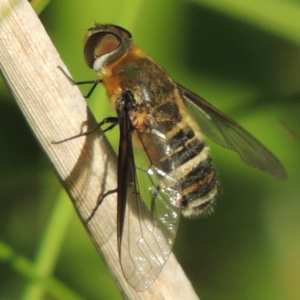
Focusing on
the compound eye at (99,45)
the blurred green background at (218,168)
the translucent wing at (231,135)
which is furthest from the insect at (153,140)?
the blurred green background at (218,168)

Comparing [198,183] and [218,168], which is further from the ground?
[198,183]

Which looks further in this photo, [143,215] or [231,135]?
[231,135]

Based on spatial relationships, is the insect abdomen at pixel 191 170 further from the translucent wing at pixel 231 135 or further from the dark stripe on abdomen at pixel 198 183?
the translucent wing at pixel 231 135

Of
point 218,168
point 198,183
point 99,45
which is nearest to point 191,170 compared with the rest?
point 198,183

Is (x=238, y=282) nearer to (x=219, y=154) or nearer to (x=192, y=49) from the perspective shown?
(x=219, y=154)

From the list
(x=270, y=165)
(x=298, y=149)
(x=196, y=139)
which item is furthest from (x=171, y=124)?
(x=298, y=149)

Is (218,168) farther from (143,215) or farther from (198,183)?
(143,215)

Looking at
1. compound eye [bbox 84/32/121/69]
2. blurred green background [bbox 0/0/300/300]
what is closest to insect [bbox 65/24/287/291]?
compound eye [bbox 84/32/121/69]
